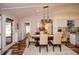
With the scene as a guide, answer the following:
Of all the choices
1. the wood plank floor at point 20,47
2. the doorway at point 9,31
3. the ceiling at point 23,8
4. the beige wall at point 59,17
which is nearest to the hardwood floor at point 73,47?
the wood plank floor at point 20,47

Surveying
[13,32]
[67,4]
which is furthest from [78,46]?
[13,32]

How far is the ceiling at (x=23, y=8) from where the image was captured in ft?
10.1

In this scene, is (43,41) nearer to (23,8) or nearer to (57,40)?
(57,40)

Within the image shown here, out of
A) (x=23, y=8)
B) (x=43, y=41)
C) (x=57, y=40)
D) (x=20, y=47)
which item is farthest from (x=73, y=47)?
(x=23, y=8)

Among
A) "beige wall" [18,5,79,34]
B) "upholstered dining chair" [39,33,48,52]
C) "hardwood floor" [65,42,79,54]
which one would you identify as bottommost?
"hardwood floor" [65,42,79,54]

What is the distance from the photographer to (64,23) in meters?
3.17

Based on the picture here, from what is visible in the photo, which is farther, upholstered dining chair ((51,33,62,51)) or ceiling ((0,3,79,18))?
upholstered dining chair ((51,33,62,51))

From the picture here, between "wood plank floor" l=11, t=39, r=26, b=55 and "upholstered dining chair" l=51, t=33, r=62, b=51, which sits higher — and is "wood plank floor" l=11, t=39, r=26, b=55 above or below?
below

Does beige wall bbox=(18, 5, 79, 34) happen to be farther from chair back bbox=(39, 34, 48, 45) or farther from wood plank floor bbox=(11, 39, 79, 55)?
wood plank floor bbox=(11, 39, 79, 55)

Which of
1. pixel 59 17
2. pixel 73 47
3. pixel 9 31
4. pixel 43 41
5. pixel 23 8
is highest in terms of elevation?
pixel 23 8

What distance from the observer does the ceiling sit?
10.1 ft

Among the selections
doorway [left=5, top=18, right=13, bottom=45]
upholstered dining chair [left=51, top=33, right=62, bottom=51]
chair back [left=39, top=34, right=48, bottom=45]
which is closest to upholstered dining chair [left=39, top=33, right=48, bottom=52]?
chair back [left=39, top=34, right=48, bottom=45]

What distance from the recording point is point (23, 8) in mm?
3143

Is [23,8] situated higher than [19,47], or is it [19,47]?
[23,8]
